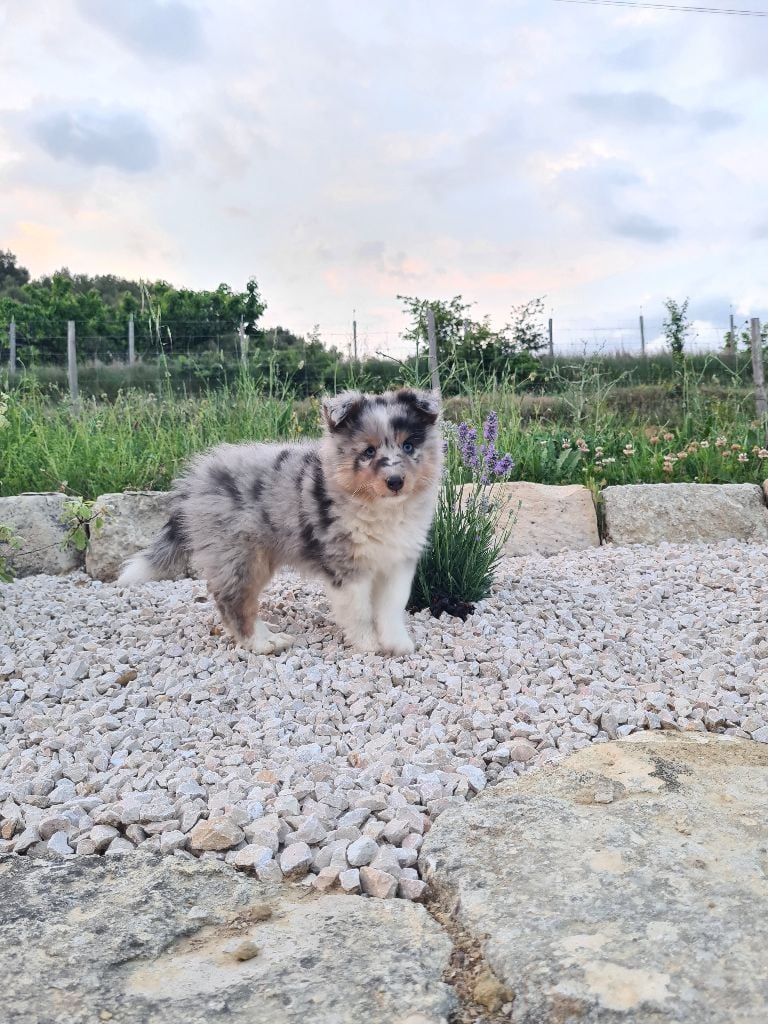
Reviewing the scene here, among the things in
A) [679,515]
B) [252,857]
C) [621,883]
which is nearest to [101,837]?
[252,857]

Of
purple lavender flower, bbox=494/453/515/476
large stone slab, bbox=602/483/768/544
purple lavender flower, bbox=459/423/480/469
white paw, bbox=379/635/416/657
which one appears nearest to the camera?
white paw, bbox=379/635/416/657

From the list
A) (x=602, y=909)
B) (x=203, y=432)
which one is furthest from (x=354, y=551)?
(x=203, y=432)

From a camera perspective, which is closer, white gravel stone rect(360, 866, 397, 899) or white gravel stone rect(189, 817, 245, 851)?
white gravel stone rect(360, 866, 397, 899)

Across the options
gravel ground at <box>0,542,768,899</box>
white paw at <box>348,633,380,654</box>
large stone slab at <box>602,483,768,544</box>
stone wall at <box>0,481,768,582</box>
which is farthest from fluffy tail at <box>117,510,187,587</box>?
large stone slab at <box>602,483,768,544</box>

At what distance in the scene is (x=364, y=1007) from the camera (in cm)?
186

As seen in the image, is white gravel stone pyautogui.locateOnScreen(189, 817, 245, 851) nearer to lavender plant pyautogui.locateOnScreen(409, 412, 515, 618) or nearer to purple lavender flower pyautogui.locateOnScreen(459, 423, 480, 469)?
lavender plant pyautogui.locateOnScreen(409, 412, 515, 618)

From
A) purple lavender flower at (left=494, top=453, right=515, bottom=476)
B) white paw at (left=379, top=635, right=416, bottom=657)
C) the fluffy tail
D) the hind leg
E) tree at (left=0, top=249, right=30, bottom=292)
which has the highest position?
tree at (left=0, top=249, right=30, bottom=292)

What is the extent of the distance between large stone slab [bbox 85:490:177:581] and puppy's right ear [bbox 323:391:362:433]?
9.41 feet

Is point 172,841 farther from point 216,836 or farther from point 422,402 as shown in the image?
point 422,402

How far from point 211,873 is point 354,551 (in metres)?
1.77

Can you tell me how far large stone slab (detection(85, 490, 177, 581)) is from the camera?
6582 millimetres

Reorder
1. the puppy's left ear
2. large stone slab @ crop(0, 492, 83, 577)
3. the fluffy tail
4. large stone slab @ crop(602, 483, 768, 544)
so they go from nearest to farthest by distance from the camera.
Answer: the puppy's left ear < the fluffy tail < large stone slab @ crop(0, 492, 83, 577) < large stone slab @ crop(602, 483, 768, 544)

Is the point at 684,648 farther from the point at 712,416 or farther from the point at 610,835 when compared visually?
the point at 712,416

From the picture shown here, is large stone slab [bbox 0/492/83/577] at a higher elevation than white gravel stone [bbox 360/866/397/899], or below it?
higher
